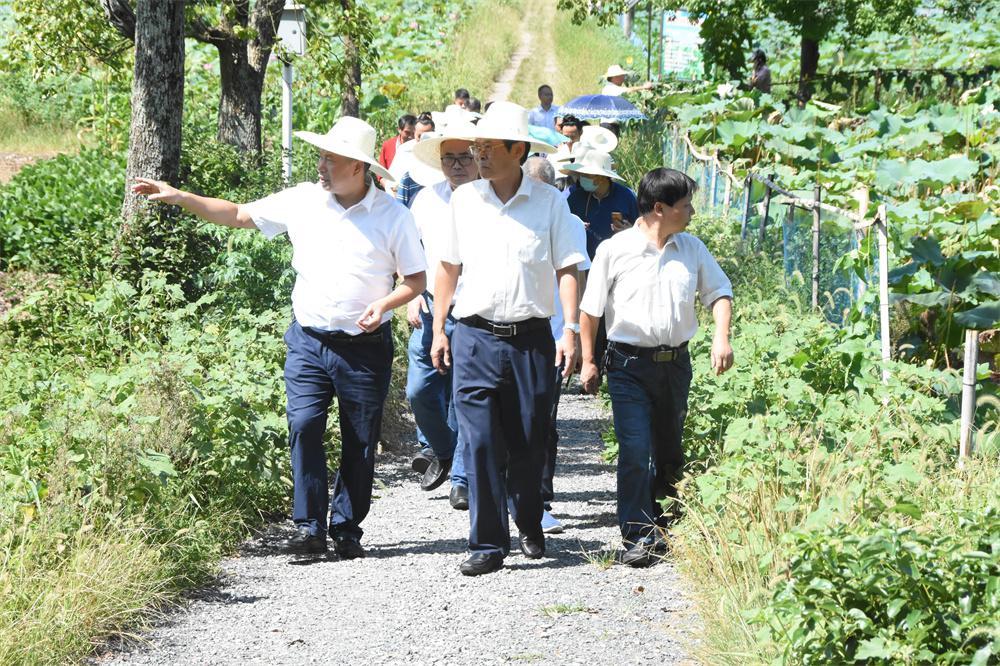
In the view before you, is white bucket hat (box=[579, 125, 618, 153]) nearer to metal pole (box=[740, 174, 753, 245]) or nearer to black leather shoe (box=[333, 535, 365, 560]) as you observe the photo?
metal pole (box=[740, 174, 753, 245])

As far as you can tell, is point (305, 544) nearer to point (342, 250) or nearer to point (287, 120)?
point (342, 250)

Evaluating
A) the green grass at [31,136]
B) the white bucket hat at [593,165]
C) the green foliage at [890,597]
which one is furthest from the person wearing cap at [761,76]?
the green foliage at [890,597]

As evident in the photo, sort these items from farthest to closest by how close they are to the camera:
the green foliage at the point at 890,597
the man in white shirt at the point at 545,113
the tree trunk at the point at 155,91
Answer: the man in white shirt at the point at 545,113 → the tree trunk at the point at 155,91 → the green foliage at the point at 890,597

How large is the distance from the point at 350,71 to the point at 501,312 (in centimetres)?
1333

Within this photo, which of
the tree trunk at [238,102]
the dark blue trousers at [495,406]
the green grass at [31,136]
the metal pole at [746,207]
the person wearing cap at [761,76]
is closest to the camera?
the dark blue trousers at [495,406]

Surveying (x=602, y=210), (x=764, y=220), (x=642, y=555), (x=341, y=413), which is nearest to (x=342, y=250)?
(x=341, y=413)

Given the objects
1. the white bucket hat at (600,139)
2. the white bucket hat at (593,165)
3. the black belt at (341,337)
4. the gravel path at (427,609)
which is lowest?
the gravel path at (427,609)

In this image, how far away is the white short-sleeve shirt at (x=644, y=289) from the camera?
20.5 feet

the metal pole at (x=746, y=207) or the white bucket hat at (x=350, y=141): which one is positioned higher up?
the white bucket hat at (x=350, y=141)

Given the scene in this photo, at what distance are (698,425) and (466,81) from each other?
1058 inches

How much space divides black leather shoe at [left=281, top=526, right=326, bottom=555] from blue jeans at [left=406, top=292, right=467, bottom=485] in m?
1.31

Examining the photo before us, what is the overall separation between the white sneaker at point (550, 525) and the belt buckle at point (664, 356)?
1.23m

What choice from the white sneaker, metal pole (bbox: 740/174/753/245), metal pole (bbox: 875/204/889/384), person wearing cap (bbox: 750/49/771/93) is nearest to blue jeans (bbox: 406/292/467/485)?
the white sneaker

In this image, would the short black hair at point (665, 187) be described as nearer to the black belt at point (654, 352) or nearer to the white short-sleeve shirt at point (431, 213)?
the black belt at point (654, 352)
